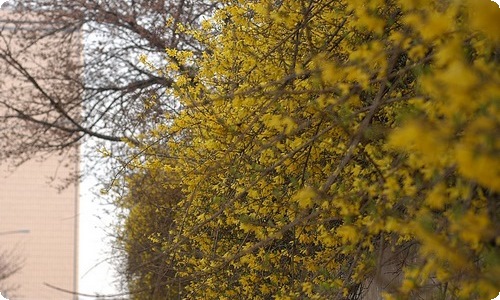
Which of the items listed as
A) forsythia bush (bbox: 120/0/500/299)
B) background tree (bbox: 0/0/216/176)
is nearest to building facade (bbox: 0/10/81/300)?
background tree (bbox: 0/0/216/176)

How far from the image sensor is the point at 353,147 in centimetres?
270

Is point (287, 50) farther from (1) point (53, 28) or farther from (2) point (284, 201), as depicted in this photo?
(1) point (53, 28)

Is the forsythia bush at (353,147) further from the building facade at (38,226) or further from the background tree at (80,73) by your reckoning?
the building facade at (38,226)

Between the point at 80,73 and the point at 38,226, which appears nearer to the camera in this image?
the point at 80,73

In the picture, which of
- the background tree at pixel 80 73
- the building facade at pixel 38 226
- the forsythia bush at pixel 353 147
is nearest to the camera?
the forsythia bush at pixel 353 147

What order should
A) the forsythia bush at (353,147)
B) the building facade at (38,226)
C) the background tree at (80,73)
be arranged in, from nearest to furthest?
the forsythia bush at (353,147) → the background tree at (80,73) → the building facade at (38,226)

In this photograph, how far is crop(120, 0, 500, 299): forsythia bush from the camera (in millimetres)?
1860

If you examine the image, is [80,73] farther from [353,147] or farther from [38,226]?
[38,226]

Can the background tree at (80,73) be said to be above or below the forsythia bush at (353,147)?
above

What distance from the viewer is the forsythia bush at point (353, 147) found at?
1860 millimetres

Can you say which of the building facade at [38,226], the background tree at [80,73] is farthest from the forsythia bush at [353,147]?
the building facade at [38,226]

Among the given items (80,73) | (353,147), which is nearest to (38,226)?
(80,73)

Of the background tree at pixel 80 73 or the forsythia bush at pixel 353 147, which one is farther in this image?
the background tree at pixel 80 73

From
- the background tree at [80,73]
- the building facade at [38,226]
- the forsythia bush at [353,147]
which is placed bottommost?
Answer: the forsythia bush at [353,147]
